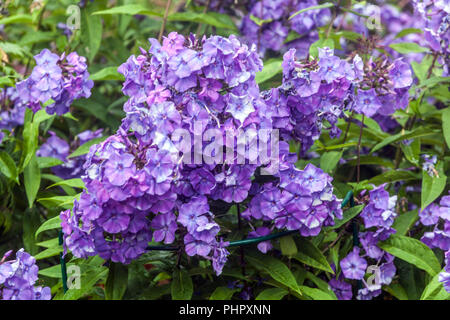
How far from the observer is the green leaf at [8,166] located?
6.44 ft

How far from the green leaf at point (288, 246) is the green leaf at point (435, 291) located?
358mm

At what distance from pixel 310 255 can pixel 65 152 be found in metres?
1.04

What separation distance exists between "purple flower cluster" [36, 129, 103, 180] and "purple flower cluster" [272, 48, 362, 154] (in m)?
0.90

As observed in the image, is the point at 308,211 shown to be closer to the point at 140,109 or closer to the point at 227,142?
the point at 227,142

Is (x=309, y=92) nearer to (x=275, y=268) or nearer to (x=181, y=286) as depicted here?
(x=275, y=268)

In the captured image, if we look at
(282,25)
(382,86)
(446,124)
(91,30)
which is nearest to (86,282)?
(382,86)

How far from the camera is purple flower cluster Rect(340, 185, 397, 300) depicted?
1.82m

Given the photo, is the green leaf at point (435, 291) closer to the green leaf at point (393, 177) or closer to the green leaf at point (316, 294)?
the green leaf at point (316, 294)

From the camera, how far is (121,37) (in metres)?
2.94

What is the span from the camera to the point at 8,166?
198cm

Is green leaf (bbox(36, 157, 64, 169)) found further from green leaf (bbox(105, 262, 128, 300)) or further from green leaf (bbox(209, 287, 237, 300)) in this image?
green leaf (bbox(209, 287, 237, 300))

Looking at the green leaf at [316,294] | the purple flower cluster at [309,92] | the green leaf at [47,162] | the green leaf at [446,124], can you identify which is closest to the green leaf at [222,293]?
A: the green leaf at [316,294]

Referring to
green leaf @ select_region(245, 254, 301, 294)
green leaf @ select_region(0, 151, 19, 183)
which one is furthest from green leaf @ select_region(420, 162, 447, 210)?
green leaf @ select_region(0, 151, 19, 183)
